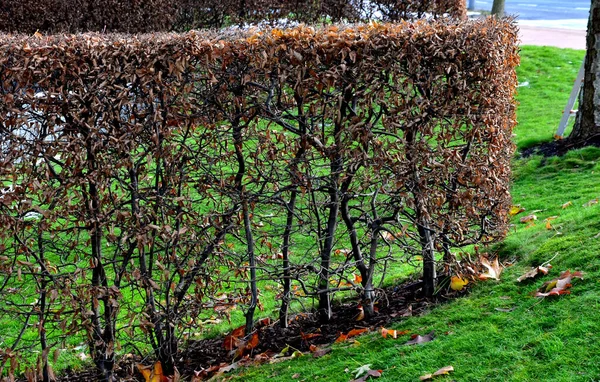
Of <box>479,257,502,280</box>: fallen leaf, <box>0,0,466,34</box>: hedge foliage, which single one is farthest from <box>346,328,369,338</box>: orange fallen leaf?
<box>0,0,466,34</box>: hedge foliage

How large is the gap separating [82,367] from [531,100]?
34.1 feet

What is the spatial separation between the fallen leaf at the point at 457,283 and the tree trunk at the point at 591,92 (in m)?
4.65

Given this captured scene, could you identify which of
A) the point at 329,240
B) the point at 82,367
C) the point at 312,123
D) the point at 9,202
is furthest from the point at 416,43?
the point at 82,367

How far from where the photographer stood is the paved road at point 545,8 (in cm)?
2872

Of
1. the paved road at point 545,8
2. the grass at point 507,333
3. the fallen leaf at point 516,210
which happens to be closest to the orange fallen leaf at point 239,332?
the grass at point 507,333

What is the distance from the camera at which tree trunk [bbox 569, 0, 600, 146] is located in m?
8.87

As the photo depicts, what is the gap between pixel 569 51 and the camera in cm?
1644

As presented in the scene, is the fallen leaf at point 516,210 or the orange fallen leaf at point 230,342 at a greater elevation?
the fallen leaf at point 516,210

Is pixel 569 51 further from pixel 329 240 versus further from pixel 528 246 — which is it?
pixel 329 240

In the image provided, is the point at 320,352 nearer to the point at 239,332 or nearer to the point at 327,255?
the point at 327,255

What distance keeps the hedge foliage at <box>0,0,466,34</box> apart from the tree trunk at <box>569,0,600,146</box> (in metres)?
3.21

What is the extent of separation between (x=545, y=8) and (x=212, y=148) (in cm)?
3157

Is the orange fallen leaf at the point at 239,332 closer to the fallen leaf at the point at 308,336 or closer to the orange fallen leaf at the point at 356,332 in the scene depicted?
the fallen leaf at the point at 308,336

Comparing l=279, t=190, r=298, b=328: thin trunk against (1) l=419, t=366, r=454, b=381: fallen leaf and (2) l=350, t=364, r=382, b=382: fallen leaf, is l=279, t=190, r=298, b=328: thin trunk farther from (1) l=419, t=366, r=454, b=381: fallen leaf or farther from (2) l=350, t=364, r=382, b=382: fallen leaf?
(1) l=419, t=366, r=454, b=381: fallen leaf
